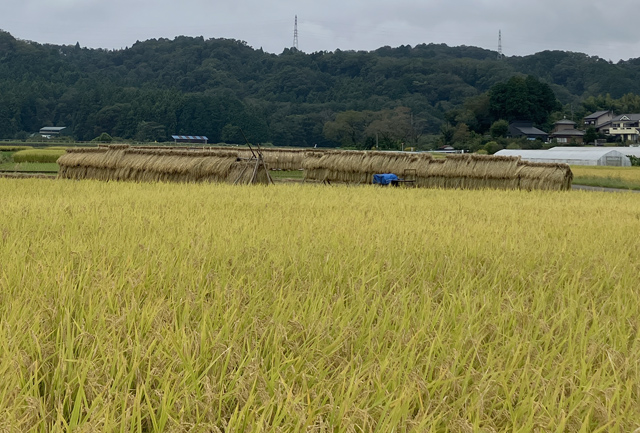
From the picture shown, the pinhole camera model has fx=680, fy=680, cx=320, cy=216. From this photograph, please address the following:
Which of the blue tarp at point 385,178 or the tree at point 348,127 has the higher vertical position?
the tree at point 348,127

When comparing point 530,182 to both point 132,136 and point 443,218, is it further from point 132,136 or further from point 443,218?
point 132,136

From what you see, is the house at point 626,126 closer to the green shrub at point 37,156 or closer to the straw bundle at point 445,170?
the green shrub at point 37,156

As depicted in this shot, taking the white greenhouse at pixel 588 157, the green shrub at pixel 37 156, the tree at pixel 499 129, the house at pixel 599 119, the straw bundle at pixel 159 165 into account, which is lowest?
the white greenhouse at pixel 588 157

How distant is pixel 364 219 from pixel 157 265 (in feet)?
11.6

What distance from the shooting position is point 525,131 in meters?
77.1

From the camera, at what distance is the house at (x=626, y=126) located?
86.1 meters

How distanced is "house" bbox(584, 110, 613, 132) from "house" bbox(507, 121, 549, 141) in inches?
504

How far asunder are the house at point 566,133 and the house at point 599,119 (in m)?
8.93

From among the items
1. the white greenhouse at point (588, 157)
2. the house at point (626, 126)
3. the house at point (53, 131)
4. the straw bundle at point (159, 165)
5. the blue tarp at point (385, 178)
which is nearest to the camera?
the straw bundle at point (159, 165)

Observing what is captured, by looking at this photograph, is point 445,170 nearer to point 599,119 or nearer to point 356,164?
point 356,164

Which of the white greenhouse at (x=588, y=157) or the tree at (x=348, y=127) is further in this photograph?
the tree at (x=348, y=127)

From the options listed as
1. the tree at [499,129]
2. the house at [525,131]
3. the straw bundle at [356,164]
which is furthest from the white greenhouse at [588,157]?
the house at [525,131]

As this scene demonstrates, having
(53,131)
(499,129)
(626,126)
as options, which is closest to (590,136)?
(499,129)

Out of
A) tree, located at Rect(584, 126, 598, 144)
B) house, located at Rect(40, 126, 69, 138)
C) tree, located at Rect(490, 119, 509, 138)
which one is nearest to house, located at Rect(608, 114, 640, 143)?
tree, located at Rect(584, 126, 598, 144)
